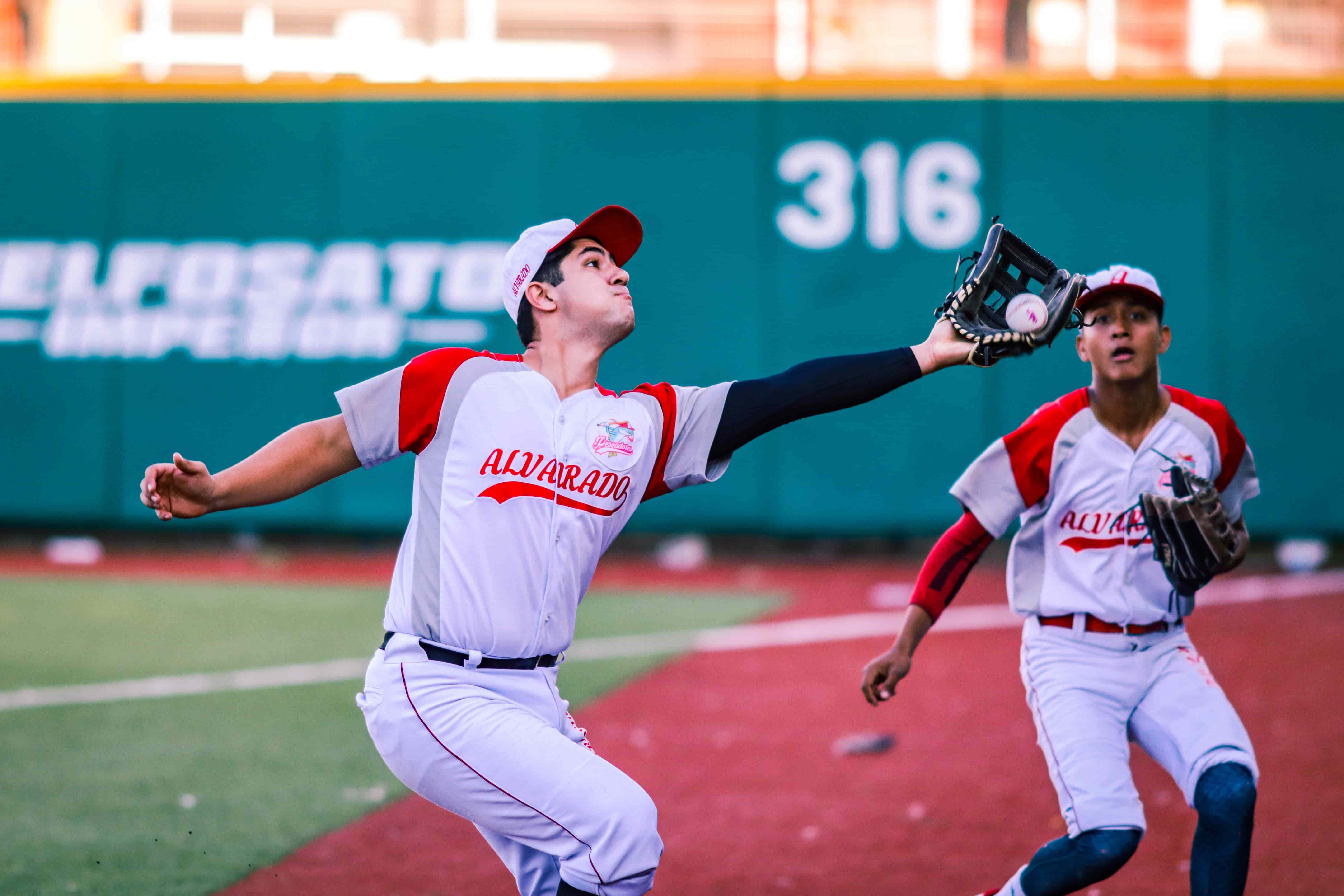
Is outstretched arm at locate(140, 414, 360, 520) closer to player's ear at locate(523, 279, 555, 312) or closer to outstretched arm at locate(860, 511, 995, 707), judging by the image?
player's ear at locate(523, 279, 555, 312)

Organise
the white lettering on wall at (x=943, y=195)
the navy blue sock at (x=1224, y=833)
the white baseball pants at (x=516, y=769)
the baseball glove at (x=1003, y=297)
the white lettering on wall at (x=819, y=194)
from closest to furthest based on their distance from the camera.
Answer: the white baseball pants at (x=516, y=769) < the baseball glove at (x=1003, y=297) < the navy blue sock at (x=1224, y=833) < the white lettering on wall at (x=943, y=195) < the white lettering on wall at (x=819, y=194)

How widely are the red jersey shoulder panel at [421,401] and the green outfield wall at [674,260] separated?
8.78 metres

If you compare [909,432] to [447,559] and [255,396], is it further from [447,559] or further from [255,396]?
[447,559]

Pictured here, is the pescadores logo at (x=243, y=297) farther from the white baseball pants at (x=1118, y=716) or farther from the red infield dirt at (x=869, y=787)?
the white baseball pants at (x=1118, y=716)

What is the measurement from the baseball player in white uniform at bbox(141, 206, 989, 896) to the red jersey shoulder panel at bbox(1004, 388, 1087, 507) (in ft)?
2.89

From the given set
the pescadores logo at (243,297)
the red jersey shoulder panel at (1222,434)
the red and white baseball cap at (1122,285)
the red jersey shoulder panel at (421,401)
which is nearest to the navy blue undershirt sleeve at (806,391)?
the red jersey shoulder panel at (421,401)

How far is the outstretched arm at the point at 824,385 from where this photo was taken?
3.22 m

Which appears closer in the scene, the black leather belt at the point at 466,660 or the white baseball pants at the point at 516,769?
the white baseball pants at the point at 516,769

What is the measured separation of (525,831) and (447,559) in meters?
0.66

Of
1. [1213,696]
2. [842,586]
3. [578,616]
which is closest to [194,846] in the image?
[1213,696]

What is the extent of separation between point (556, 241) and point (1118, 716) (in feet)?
6.77

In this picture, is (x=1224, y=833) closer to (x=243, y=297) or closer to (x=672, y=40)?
(x=672, y=40)

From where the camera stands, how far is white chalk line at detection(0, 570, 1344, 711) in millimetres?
7449

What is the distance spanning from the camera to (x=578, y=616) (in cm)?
1004
